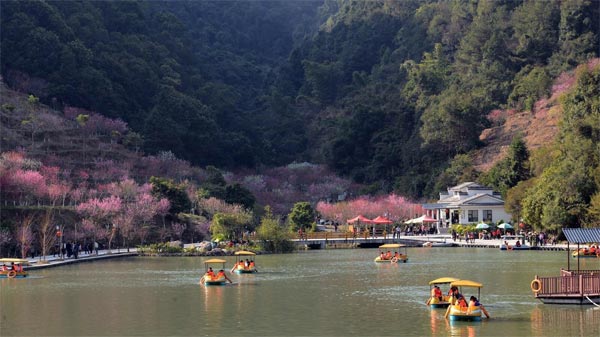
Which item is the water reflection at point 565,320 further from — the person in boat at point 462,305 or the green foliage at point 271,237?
the green foliage at point 271,237

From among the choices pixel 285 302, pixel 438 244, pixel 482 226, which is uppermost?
pixel 482 226

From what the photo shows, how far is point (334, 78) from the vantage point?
5684 inches

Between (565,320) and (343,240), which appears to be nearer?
(565,320)

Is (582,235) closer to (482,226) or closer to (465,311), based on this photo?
(465,311)

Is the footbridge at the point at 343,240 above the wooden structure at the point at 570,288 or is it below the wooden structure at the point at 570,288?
above

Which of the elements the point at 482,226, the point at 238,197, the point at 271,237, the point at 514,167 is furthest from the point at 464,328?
the point at 238,197

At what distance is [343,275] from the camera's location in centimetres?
5441

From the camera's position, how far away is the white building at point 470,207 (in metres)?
94.7

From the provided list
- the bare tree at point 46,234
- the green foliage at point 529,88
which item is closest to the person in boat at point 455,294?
the bare tree at point 46,234

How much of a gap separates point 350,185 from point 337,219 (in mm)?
17439

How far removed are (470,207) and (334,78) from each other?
53.4 meters

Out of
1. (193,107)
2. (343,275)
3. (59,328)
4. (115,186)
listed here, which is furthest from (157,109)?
(59,328)

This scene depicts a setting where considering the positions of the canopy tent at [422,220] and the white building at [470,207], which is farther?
the canopy tent at [422,220]

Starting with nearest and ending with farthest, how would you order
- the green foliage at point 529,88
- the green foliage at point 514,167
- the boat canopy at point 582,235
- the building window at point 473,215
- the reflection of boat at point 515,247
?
the boat canopy at point 582,235 → the reflection of boat at point 515,247 → the green foliage at point 514,167 → the building window at point 473,215 → the green foliage at point 529,88
